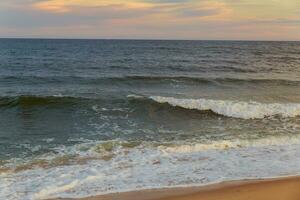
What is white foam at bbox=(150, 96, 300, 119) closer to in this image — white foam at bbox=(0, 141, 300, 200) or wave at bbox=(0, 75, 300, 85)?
white foam at bbox=(0, 141, 300, 200)

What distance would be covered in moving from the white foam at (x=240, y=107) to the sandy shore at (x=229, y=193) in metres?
8.33

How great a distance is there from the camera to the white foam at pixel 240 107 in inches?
657

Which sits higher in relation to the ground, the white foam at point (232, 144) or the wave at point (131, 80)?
the wave at point (131, 80)

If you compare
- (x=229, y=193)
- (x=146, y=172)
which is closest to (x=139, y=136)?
(x=146, y=172)

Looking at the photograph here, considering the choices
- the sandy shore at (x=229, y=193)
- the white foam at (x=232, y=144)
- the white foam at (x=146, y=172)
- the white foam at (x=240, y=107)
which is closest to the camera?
the sandy shore at (x=229, y=193)

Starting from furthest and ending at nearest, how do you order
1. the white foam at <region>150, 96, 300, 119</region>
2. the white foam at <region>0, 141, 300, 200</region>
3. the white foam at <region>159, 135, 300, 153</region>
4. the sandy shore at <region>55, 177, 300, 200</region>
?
the white foam at <region>150, 96, 300, 119</region>
the white foam at <region>159, 135, 300, 153</region>
the white foam at <region>0, 141, 300, 200</region>
the sandy shore at <region>55, 177, 300, 200</region>

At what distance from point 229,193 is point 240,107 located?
1008 centimetres

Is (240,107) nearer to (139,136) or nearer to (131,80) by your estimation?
(139,136)

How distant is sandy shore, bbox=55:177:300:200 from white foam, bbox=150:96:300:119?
8.33 meters

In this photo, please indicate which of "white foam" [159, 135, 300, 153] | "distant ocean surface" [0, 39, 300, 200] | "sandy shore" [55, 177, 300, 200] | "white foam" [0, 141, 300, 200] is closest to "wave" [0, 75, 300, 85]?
"distant ocean surface" [0, 39, 300, 200]

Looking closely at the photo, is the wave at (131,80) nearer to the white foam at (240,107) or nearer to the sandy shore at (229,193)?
the white foam at (240,107)

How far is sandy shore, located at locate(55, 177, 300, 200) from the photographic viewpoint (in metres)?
7.61

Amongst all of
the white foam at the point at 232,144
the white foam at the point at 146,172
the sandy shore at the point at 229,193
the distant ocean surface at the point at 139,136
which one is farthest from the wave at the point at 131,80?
the sandy shore at the point at 229,193

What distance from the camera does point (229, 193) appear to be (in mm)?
7773
